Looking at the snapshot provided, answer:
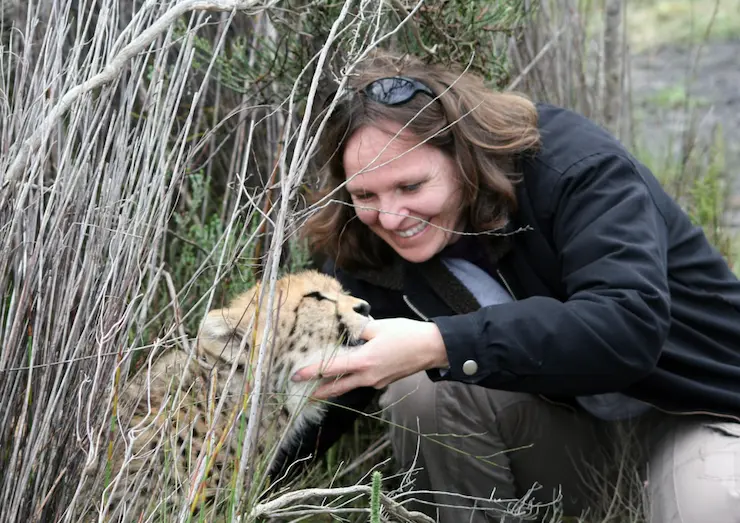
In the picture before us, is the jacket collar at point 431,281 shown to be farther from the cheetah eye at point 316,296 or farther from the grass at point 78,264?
the grass at point 78,264

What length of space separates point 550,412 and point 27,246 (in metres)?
1.46

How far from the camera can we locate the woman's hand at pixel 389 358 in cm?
218

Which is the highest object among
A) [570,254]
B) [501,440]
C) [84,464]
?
[570,254]

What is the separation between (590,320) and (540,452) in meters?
0.71

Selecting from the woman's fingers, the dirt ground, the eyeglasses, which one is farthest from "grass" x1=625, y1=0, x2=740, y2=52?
the woman's fingers

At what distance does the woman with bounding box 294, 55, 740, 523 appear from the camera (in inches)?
88.3

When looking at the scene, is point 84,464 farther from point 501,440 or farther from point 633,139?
point 633,139

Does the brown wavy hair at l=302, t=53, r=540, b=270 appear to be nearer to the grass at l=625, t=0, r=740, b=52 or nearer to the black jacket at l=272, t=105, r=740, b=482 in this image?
the black jacket at l=272, t=105, r=740, b=482

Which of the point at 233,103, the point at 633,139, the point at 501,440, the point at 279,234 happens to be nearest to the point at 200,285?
the point at 233,103

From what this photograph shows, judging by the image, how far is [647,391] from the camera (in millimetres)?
2598

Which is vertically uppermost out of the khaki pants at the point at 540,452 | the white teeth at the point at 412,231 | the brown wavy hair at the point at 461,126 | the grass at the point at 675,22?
the grass at the point at 675,22

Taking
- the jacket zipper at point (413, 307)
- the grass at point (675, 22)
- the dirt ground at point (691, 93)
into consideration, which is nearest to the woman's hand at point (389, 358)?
the jacket zipper at point (413, 307)

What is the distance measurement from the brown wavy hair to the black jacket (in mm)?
68

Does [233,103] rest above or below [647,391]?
above
